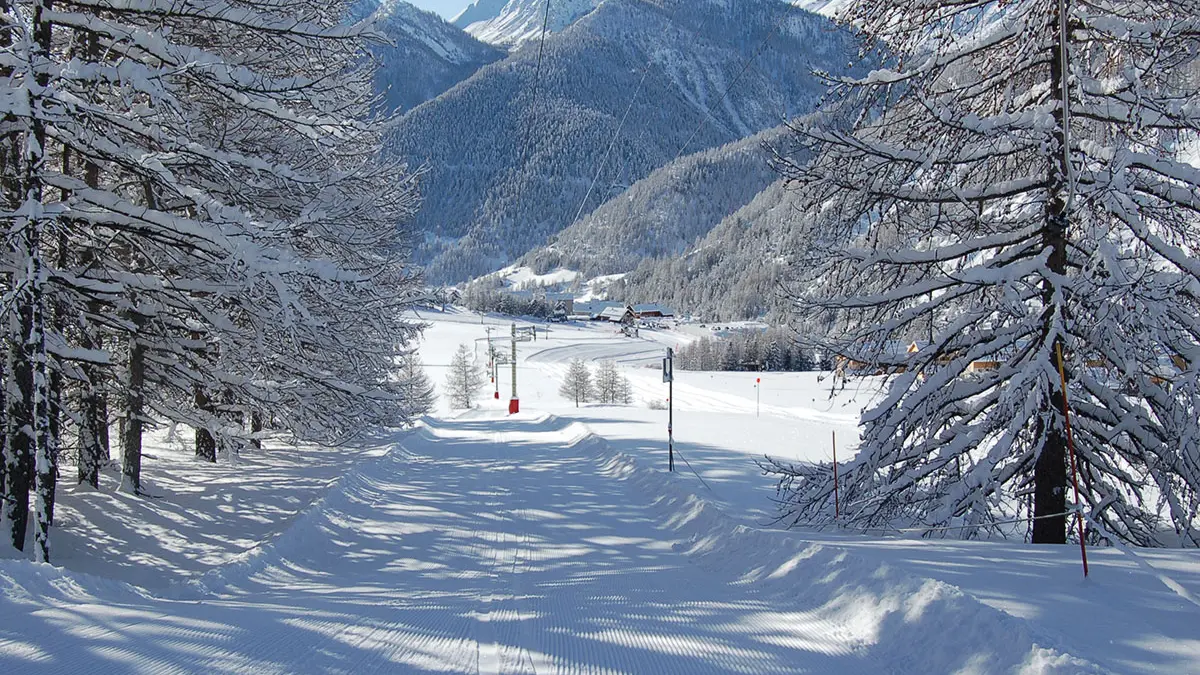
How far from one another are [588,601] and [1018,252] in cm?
523

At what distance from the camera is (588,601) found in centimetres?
537

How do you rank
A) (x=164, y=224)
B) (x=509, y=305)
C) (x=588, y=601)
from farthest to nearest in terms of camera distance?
(x=509, y=305)
(x=164, y=224)
(x=588, y=601)

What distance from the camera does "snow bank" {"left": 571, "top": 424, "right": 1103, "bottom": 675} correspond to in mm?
A: 3555

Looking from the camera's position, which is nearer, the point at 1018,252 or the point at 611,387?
the point at 1018,252

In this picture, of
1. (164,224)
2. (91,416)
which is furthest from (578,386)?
(164,224)

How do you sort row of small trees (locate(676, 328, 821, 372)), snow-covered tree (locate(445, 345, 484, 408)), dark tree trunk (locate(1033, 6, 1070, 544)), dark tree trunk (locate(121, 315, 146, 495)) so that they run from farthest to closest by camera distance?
row of small trees (locate(676, 328, 821, 372)) < snow-covered tree (locate(445, 345, 484, 408)) < dark tree trunk (locate(121, 315, 146, 495)) < dark tree trunk (locate(1033, 6, 1070, 544))

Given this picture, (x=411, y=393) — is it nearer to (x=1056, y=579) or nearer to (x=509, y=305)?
(x=1056, y=579)

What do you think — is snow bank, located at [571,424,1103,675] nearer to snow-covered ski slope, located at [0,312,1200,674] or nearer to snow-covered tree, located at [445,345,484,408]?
snow-covered ski slope, located at [0,312,1200,674]

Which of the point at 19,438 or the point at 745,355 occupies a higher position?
the point at 19,438

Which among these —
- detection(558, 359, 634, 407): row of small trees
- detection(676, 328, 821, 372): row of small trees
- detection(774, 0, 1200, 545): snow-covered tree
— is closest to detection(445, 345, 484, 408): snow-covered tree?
detection(558, 359, 634, 407): row of small trees

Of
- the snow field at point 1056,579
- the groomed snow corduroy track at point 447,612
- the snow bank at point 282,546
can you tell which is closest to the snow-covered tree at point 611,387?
the snow field at point 1056,579

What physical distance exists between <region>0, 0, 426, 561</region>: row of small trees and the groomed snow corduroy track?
241cm

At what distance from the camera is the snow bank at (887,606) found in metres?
3.55

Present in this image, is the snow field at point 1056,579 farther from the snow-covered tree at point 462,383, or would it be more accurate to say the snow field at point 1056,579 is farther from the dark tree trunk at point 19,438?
the snow-covered tree at point 462,383
